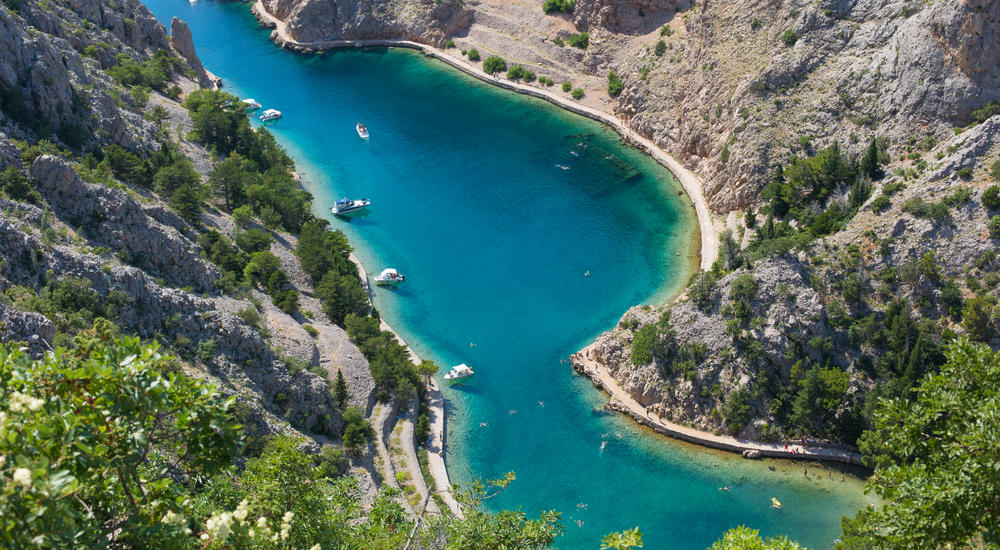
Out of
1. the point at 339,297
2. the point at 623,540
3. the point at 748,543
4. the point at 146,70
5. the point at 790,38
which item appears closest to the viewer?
the point at 623,540

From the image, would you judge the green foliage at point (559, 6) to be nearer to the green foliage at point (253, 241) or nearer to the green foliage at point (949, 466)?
the green foliage at point (253, 241)

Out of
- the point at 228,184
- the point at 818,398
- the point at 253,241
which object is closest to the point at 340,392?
the point at 253,241

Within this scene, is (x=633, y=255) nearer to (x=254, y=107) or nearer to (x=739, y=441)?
(x=739, y=441)

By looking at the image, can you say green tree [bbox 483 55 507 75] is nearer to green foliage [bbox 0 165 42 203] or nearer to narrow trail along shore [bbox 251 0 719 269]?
narrow trail along shore [bbox 251 0 719 269]

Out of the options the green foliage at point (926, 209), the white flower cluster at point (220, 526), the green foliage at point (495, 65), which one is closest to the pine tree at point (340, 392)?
the white flower cluster at point (220, 526)

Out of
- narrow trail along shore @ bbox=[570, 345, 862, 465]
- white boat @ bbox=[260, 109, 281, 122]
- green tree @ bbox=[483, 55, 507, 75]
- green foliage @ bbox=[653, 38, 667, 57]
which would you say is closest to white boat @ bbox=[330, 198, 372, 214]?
white boat @ bbox=[260, 109, 281, 122]

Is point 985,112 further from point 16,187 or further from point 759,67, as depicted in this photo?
point 16,187

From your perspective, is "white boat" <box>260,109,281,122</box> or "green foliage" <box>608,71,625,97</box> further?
"white boat" <box>260,109,281,122</box>
